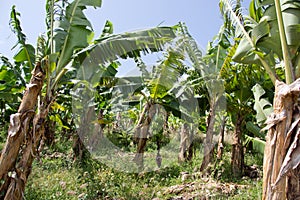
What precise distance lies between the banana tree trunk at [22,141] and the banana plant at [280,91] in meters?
2.44

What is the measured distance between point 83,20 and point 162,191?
11.0ft

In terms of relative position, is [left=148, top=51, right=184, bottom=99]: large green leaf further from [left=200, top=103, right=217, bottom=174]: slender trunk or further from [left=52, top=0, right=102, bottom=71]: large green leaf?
[left=52, top=0, right=102, bottom=71]: large green leaf

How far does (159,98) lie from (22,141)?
405 centimetres

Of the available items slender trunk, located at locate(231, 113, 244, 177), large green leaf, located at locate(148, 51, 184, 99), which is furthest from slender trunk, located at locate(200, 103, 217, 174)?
large green leaf, located at locate(148, 51, 184, 99)

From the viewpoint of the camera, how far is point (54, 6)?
432 cm

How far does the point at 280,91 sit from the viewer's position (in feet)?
8.62

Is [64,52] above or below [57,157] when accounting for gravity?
above

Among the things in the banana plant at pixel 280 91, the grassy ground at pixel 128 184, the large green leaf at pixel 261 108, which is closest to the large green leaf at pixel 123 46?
the banana plant at pixel 280 91

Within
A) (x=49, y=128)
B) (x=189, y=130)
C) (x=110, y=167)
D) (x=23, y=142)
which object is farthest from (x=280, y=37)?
(x=49, y=128)

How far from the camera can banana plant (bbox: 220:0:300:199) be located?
2447 mm

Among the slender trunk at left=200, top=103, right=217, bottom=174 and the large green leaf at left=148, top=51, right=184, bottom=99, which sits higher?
the large green leaf at left=148, top=51, right=184, bottom=99

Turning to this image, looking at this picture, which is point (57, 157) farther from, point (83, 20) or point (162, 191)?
point (83, 20)

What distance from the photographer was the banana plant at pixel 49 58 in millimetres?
3223

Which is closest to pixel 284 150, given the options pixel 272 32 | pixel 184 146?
pixel 272 32
